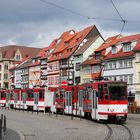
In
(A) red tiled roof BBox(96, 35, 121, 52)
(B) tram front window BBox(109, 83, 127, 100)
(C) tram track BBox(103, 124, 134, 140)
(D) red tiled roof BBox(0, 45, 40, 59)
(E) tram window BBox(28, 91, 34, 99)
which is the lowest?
(C) tram track BBox(103, 124, 134, 140)

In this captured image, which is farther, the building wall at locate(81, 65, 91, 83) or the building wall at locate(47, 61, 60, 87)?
the building wall at locate(47, 61, 60, 87)

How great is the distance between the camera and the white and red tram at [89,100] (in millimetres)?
28438

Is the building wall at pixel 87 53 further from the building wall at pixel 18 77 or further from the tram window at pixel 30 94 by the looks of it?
the building wall at pixel 18 77

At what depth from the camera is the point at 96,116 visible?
29.7 m

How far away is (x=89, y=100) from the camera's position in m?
31.6

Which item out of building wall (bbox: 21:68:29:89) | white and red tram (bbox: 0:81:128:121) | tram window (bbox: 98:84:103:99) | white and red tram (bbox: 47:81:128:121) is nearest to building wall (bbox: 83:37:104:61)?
white and red tram (bbox: 0:81:128:121)

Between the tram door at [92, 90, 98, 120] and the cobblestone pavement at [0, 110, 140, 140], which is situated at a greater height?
the tram door at [92, 90, 98, 120]

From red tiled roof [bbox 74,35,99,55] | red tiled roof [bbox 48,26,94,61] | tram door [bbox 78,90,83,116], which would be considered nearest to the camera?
tram door [bbox 78,90,83,116]

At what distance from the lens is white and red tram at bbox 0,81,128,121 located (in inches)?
1120

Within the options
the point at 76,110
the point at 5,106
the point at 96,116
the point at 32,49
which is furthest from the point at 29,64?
the point at 96,116

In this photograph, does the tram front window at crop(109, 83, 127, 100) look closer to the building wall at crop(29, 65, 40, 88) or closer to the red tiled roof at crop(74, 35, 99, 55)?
the red tiled roof at crop(74, 35, 99, 55)

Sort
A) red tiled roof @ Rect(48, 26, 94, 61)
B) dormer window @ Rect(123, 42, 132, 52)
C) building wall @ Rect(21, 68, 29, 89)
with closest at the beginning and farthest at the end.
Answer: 1. dormer window @ Rect(123, 42, 132, 52)
2. red tiled roof @ Rect(48, 26, 94, 61)
3. building wall @ Rect(21, 68, 29, 89)

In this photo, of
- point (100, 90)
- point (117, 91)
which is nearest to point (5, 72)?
point (100, 90)

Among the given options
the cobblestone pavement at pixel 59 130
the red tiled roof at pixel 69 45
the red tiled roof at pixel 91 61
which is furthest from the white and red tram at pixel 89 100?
the red tiled roof at pixel 69 45
